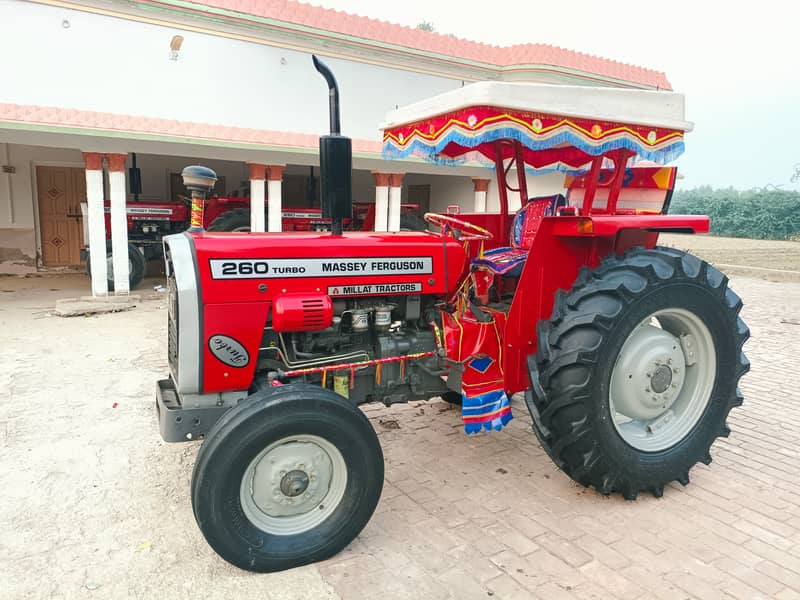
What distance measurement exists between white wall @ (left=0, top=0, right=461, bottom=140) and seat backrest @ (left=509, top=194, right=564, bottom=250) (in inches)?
313

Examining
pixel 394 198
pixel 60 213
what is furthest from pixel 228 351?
pixel 60 213

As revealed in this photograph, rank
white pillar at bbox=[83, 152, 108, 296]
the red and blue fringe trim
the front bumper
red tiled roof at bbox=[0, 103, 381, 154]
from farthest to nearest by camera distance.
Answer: white pillar at bbox=[83, 152, 108, 296], red tiled roof at bbox=[0, 103, 381, 154], the red and blue fringe trim, the front bumper

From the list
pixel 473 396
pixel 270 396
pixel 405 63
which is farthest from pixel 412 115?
pixel 405 63

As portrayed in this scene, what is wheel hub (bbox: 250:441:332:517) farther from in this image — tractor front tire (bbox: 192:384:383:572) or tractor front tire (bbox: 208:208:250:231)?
tractor front tire (bbox: 208:208:250:231)

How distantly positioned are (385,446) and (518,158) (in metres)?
2.22

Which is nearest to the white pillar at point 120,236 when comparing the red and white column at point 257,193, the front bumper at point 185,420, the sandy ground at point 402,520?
the red and white column at point 257,193

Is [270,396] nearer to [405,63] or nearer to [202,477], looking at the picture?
[202,477]

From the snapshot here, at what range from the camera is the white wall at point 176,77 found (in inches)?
343

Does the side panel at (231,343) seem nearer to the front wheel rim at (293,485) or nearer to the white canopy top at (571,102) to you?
the front wheel rim at (293,485)

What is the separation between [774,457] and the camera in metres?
3.58

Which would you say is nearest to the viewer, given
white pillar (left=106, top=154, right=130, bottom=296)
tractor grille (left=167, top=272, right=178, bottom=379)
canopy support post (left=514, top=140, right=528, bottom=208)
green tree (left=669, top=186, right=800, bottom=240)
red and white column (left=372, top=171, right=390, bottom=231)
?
tractor grille (left=167, top=272, right=178, bottom=379)

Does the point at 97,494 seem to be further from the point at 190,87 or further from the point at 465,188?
the point at 465,188

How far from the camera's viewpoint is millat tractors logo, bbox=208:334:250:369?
8.67ft

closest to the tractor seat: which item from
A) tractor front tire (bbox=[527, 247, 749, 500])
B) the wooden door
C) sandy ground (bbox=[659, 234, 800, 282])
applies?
tractor front tire (bbox=[527, 247, 749, 500])
